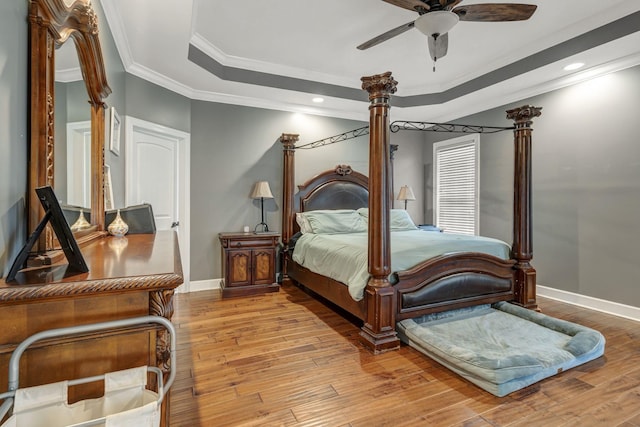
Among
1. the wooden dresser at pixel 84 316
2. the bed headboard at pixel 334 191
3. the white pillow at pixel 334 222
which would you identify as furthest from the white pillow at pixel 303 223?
the wooden dresser at pixel 84 316

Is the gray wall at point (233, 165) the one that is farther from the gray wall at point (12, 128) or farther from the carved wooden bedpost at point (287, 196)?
the gray wall at point (12, 128)

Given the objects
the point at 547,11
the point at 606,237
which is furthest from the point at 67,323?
the point at 606,237

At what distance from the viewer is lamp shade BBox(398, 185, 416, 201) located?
5383 mm

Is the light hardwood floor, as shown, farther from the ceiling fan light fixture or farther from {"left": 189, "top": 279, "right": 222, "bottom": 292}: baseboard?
the ceiling fan light fixture

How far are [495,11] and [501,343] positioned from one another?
2.50 metres

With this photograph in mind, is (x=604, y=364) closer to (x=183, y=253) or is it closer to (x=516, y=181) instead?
(x=516, y=181)

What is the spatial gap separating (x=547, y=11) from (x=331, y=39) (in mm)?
2012

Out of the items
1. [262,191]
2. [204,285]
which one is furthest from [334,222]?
[204,285]

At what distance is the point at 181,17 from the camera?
102 inches

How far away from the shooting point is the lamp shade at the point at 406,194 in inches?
212

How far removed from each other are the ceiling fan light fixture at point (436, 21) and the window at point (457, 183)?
2910 millimetres

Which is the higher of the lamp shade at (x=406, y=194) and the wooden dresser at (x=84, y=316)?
the lamp shade at (x=406, y=194)

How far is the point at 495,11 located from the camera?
2389 mm

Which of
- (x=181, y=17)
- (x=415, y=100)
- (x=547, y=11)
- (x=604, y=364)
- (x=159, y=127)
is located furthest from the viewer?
(x=415, y=100)
